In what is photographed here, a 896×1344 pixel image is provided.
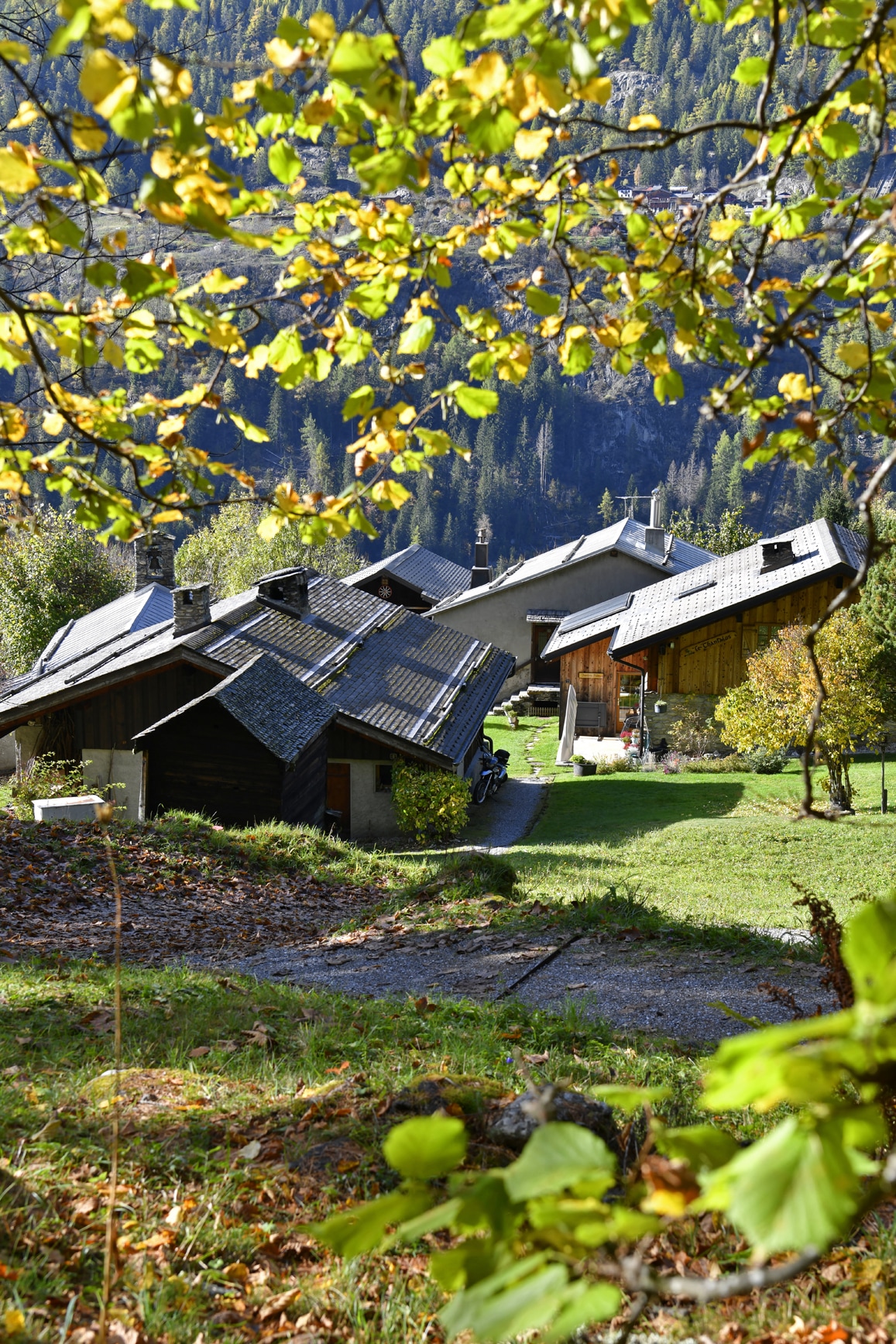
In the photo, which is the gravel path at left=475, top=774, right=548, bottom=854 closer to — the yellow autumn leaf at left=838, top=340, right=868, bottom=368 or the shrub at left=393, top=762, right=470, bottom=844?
the shrub at left=393, top=762, right=470, bottom=844

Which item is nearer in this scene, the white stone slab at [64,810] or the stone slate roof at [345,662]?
the white stone slab at [64,810]

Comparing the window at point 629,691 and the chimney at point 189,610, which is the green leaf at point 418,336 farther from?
the window at point 629,691

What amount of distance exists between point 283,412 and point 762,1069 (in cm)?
18758

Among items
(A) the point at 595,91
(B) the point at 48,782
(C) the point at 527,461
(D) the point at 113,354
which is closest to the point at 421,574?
(B) the point at 48,782

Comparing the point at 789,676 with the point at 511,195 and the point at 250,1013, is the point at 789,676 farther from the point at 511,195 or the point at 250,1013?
the point at 511,195

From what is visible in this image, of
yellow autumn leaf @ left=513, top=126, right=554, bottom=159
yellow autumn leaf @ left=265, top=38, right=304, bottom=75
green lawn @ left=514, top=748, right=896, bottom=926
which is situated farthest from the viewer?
green lawn @ left=514, top=748, right=896, bottom=926

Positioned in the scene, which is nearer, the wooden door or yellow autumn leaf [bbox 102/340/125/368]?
yellow autumn leaf [bbox 102/340/125/368]

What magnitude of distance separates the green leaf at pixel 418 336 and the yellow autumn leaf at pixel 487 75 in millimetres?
1085

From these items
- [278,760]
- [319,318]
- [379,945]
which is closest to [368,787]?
[278,760]

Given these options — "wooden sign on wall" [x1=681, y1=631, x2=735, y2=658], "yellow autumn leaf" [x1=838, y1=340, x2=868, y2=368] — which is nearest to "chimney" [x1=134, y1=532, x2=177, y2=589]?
"wooden sign on wall" [x1=681, y1=631, x2=735, y2=658]

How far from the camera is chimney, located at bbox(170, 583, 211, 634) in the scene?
23.8m

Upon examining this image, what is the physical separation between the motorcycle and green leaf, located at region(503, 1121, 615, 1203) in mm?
26106

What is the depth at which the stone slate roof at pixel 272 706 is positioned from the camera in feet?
61.3

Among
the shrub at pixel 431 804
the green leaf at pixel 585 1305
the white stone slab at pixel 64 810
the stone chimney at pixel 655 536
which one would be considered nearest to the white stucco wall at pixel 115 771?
the shrub at pixel 431 804
